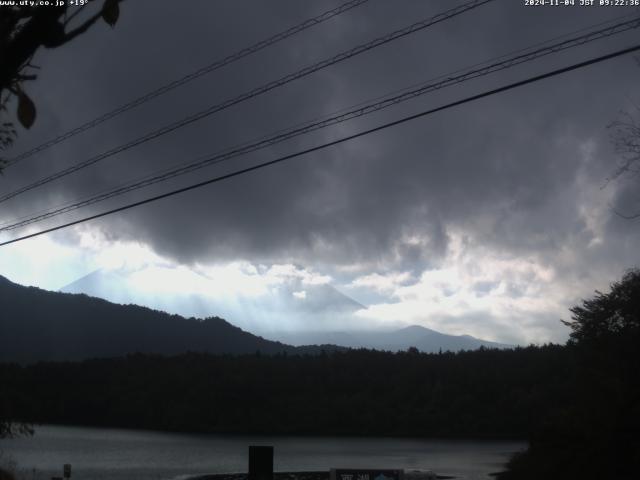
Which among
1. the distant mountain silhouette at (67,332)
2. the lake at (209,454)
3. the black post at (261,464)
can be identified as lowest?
the lake at (209,454)

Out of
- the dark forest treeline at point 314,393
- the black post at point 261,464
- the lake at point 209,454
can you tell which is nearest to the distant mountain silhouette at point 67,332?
the dark forest treeline at point 314,393

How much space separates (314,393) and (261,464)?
4558 inches

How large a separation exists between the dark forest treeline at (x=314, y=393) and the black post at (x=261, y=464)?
325ft

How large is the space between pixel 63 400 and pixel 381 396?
5652 centimetres

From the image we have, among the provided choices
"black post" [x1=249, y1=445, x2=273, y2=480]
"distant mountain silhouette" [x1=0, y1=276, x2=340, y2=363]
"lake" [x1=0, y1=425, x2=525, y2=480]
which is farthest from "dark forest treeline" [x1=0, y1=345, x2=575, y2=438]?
"black post" [x1=249, y1=445, x2=273, y2=480]

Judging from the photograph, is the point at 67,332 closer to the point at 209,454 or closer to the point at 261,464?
the point at 209,454

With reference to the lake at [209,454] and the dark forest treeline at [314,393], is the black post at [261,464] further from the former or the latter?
the dark forest treeline at [314,393]

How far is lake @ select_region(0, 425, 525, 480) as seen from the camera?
190 ft

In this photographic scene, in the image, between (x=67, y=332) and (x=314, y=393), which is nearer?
(x=314, y=393)

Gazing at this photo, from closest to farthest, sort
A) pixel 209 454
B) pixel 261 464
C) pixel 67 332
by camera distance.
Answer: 1. pixel 261 464
2. pixel 209 454
3. pixel 67 332

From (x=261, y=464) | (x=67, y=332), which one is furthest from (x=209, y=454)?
(x=67, y=332)

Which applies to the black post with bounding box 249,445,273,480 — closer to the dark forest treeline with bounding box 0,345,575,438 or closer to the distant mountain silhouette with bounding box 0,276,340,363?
the dark forest treeline with bounding box 0,345,575,438

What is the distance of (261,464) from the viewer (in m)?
8.20

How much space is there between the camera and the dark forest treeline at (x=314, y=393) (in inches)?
4190
